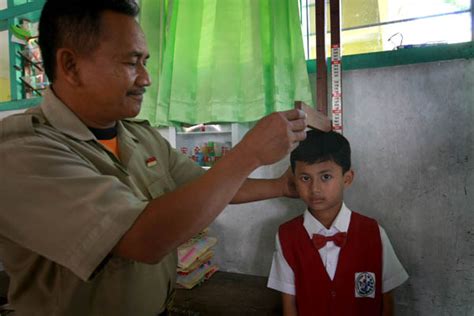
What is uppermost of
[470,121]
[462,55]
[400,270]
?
[462,55]

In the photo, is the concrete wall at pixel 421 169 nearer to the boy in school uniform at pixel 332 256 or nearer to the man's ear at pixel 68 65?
the boy in school uniform at pixel 332 256

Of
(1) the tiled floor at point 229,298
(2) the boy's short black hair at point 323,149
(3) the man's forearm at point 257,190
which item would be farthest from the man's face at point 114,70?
(1) the tiled floor at point 229,298

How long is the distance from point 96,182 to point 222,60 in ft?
3.38

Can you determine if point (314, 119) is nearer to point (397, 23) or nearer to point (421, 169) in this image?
point (421, 169)

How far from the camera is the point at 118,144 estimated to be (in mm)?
1063

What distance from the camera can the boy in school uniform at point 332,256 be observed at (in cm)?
123

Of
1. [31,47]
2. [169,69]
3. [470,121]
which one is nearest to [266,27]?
[169,69]

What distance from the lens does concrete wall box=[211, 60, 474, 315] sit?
135 cm

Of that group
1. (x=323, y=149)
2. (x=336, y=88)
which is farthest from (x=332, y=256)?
(x=336, y=88)

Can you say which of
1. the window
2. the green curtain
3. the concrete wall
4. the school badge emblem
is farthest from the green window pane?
the school badge emblem

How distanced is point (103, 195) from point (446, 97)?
4.39ft

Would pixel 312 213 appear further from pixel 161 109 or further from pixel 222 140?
pixel 161 109

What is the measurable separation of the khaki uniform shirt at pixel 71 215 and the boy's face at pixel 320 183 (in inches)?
19.2

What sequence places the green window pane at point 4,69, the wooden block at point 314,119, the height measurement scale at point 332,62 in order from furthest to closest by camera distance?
the green window pane at point 4,69 → the height measurement scale at point 332,62 → the wooden block at point 314,119
